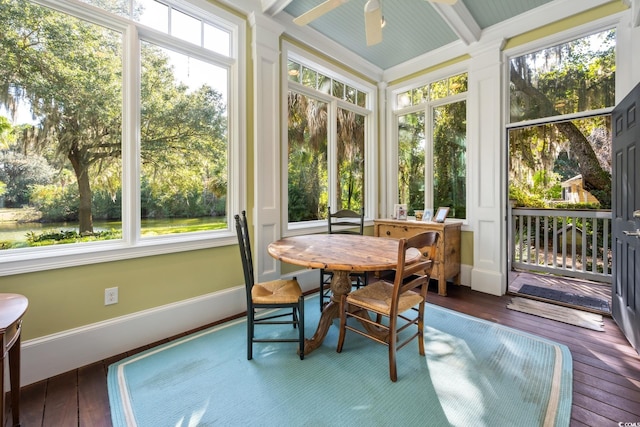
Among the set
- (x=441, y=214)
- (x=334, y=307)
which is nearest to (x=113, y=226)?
(x=334, y=307)

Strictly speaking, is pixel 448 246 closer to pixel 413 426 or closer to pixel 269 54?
pixel 413 426

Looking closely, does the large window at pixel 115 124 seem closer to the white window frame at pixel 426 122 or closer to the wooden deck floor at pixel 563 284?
the white window frame at pixel 426 122

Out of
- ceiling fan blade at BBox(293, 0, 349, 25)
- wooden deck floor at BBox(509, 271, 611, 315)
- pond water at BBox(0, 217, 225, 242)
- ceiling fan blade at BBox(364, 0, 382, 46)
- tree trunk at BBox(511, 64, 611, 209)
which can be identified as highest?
ceiling fan blade at BBox(293, 0, 349, 25)

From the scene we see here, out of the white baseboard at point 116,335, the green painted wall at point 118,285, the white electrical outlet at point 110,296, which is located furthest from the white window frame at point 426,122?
the white electrical outlet at point 110,296

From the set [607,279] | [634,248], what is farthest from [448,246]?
[607,279]

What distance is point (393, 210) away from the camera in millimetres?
4453

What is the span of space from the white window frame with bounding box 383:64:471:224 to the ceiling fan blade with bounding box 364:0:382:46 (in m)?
2.04

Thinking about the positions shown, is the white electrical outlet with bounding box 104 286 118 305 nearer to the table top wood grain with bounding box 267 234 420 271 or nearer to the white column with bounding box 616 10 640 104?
the table top wood grain with bounding box 267 234 420 271

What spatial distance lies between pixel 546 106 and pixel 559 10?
0.93 meters

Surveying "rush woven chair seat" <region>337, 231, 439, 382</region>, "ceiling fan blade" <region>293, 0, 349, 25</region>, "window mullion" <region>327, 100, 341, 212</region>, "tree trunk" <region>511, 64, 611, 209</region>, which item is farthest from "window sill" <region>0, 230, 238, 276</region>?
"tree trunk" <region>511, 64, 611, 209</region>

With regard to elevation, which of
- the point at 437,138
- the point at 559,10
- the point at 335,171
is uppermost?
the point at 559,10

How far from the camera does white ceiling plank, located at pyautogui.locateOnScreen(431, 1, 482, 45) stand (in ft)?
9.29

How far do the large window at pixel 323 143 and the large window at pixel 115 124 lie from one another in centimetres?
87

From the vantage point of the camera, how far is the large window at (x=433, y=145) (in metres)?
3.77
